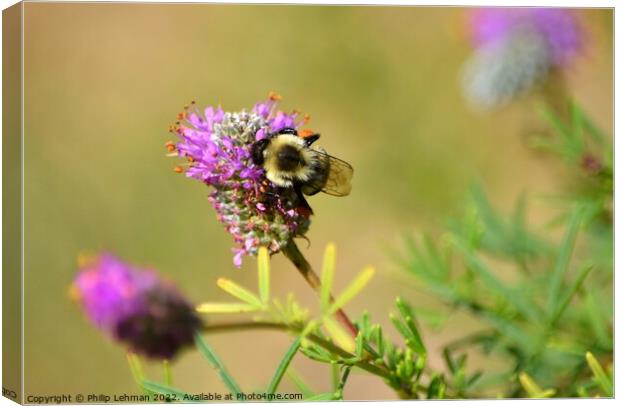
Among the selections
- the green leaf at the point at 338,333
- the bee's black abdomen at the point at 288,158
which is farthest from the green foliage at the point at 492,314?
the bee's black abdomen at the point at 288,158

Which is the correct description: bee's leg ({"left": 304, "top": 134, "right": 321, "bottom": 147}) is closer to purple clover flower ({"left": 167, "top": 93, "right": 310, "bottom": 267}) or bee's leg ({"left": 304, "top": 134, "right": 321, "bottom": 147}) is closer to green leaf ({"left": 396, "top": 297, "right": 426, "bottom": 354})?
purple clover flower ({"left": 167, "top": 93, "right": 310, "bottom": 267})

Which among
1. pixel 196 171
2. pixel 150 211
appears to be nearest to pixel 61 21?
pixel 196 171

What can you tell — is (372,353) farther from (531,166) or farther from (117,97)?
(531,166)

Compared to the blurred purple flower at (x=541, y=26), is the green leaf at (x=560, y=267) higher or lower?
lower

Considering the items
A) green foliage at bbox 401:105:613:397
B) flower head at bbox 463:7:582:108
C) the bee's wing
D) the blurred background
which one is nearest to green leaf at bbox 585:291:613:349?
green foliage at bbox 401:105:613:397

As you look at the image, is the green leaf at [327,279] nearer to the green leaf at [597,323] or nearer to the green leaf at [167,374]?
the green leaf at [167,374]

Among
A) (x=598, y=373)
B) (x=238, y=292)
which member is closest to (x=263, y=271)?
(x=238, y=292)

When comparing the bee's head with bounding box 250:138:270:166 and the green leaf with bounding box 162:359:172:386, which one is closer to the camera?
the bee's head with bounding box 250:138:270:166
